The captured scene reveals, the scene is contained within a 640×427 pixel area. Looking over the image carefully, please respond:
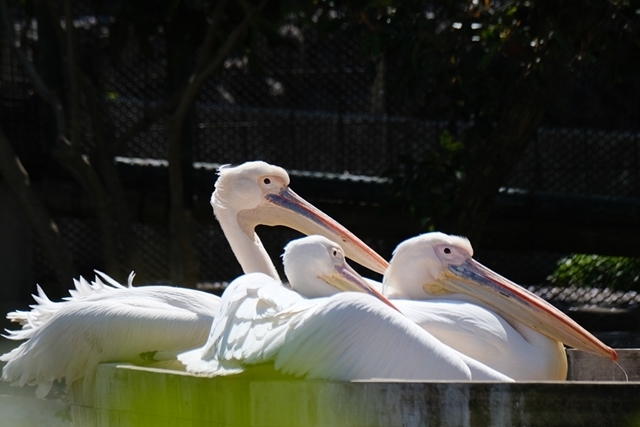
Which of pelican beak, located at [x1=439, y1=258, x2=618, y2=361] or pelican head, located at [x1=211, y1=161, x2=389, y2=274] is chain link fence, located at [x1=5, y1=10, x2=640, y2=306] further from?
pelican beak, located at [x1=439, y1=258, x2=618, y2=361]

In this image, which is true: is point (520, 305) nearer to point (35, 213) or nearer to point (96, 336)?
point (96, 336)

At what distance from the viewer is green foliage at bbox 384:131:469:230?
544cm

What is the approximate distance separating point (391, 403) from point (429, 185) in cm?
306

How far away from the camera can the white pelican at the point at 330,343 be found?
104 inches

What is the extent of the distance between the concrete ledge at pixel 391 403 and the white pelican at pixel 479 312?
0.62m

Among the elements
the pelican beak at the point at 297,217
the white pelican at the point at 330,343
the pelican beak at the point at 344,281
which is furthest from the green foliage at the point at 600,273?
the white pelican at the point at 330,343

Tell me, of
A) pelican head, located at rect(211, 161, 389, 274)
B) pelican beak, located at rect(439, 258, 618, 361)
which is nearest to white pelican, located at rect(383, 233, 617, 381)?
pelican beak, located at rect(439, 258, 618, 361)

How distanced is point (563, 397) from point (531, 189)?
401 cm

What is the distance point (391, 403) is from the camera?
2.51 m

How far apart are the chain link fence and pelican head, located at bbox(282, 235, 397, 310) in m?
2.84

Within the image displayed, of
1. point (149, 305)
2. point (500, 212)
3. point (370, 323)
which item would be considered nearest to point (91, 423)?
point (149, 305)

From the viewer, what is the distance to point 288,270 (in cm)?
348

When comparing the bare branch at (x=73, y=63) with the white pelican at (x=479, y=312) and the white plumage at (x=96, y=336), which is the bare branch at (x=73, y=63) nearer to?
the white plumage at (x=96, y=336)

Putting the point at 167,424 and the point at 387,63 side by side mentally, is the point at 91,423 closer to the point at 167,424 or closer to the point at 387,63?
the point at 167,424
